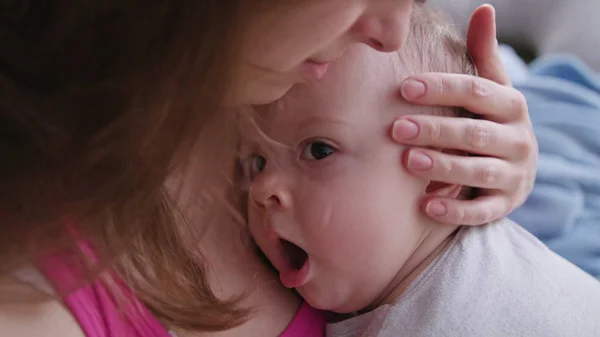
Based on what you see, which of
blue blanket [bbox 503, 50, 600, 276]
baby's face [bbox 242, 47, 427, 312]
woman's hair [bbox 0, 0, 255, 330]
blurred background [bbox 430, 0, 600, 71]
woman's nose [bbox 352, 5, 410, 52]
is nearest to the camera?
woman's hair [bbox 0, 0, 255, 330]

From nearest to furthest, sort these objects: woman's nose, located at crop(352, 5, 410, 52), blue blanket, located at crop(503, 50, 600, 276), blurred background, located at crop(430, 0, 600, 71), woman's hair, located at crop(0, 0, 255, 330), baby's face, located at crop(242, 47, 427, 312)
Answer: woman's hair, located at crop(0, 0, 255, 330) < woman's nose, located at crop(352, 5, 410, 52) < baby's face, located at crop(242, 47, 427, 312) < blue blanket, located at crop(503, 50, 600, 276) < blurred background, located at crop(430, 0, 600, 71)

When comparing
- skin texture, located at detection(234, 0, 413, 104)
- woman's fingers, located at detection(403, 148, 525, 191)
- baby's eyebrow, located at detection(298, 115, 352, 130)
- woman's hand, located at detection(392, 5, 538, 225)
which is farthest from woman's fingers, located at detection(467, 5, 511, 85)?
skin texture, located at detection(234, 0, 413, 104)

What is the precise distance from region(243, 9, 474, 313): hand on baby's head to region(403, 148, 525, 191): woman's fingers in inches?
0.7

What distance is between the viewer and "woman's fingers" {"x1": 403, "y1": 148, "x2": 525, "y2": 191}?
2.31ft

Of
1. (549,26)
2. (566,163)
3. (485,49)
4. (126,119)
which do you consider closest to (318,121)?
(485,49)

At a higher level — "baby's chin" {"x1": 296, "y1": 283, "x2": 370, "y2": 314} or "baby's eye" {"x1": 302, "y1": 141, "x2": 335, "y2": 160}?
"baby's eye" {"x1": 302, "y1": 141, "x2": 335, "y2": 160}

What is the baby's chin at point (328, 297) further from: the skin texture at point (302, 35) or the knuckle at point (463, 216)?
the skin texture at point (302, 35)

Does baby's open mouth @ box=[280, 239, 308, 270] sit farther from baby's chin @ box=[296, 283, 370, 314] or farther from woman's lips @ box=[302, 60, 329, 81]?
woman's lips @ box=[302, 60, 329, 81]

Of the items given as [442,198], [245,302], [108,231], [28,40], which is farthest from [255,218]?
[28,40]

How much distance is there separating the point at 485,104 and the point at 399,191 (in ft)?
0.45

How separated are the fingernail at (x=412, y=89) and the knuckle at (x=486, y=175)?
109 millimetres

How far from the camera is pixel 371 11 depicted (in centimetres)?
44

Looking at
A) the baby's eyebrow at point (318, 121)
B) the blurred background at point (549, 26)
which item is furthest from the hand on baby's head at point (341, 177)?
the blurred background at point (549, 26)

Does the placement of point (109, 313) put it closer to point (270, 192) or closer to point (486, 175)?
point (270, 192)
